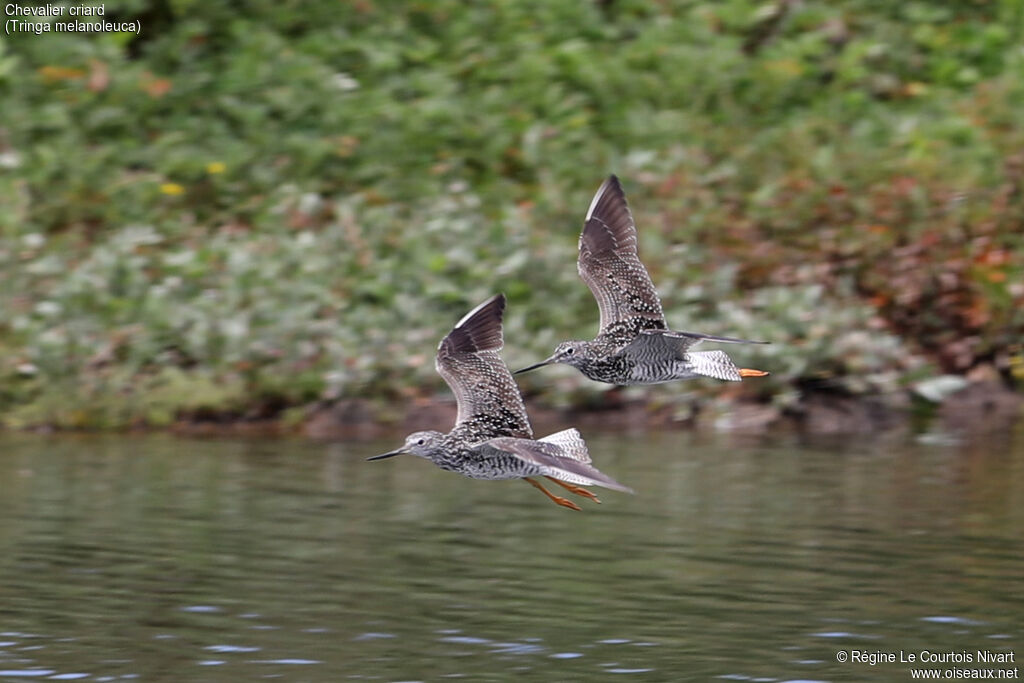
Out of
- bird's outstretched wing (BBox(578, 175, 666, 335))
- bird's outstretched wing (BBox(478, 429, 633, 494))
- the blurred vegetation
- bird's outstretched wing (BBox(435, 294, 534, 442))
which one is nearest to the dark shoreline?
the blurred vegetation

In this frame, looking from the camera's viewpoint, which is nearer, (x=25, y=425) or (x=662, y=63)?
(x=25, y=425)

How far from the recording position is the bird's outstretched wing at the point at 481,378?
28.4 feet

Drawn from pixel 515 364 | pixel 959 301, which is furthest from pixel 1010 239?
pixel 515 364

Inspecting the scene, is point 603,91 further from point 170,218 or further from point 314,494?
point 314,494

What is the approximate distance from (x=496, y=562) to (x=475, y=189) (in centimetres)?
789

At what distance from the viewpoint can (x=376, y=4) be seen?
2141 cm

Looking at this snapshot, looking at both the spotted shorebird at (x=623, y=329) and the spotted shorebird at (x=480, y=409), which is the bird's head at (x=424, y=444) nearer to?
the spotted shorebird at (x=480, y=409)

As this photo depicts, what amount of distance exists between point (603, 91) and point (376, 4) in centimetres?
294

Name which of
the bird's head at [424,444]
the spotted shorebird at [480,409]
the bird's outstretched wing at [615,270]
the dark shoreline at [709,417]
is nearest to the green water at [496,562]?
the dark shoreline at [709,417]

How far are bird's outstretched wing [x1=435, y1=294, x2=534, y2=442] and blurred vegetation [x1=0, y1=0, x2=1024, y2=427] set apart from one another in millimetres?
8551

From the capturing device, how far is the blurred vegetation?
1753 cm

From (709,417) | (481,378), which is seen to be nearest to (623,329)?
(481,378)

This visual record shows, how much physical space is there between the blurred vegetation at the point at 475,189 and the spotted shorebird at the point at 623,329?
26.5 feet

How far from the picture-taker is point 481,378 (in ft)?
28.7
